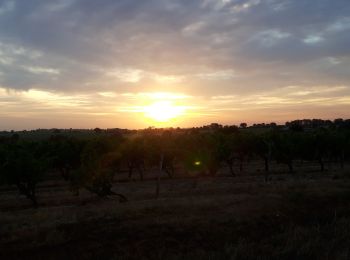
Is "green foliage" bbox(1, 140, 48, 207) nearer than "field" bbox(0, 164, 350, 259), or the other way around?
"field" bbox(0, 164, 350, 259)

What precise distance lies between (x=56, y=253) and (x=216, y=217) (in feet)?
24.4

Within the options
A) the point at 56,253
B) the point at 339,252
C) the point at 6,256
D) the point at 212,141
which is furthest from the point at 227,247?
the point at 212,141

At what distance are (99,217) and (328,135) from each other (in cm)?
5543

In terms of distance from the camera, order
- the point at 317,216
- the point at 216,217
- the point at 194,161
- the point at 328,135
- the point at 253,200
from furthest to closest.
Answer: the point at 328,135 → the point at 194,161 → the point at 253,200 → the point at 317,216 → the point at 216,217

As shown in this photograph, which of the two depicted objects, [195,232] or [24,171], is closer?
[195,232]

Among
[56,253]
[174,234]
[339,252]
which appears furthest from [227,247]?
[56,253]

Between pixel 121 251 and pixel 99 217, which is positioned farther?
pixel 99 217

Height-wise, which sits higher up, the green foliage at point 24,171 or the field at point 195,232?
the green foliage at point 24,171

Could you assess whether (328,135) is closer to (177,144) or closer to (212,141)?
(212,141)

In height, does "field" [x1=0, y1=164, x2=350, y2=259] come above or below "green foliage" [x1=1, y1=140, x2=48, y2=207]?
below

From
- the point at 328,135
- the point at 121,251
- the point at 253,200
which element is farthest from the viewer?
the point at 328,135

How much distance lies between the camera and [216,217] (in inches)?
763

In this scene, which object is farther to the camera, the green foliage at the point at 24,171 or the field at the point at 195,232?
the green foliage at the point at 24,171

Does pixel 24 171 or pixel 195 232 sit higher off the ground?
pixel 24 171
